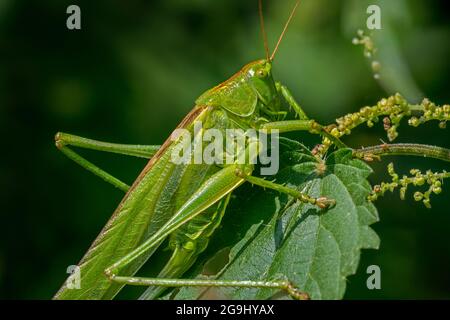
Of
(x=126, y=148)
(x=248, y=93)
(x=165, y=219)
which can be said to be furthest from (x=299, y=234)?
(x=126, y=148)

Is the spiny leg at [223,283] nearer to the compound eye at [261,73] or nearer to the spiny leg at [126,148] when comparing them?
the spiny leg at [126,148]

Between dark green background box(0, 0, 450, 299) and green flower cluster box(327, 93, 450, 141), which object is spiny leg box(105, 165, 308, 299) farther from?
dark green background box(0, 0, 450, 299)

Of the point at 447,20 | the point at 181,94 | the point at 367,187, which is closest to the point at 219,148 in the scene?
the point at 367,187

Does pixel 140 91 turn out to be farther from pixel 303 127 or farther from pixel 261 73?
pixel 303 127

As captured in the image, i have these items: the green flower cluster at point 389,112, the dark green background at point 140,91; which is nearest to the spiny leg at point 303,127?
the green flower cluster at point 389,112

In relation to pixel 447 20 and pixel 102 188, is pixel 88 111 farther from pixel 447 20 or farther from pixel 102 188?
pixel 447 20

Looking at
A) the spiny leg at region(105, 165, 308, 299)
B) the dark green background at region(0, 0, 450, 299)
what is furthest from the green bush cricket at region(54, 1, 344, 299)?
the dark green background at region(0, 0, 450, 299)

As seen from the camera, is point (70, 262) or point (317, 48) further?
point (317, 48)
